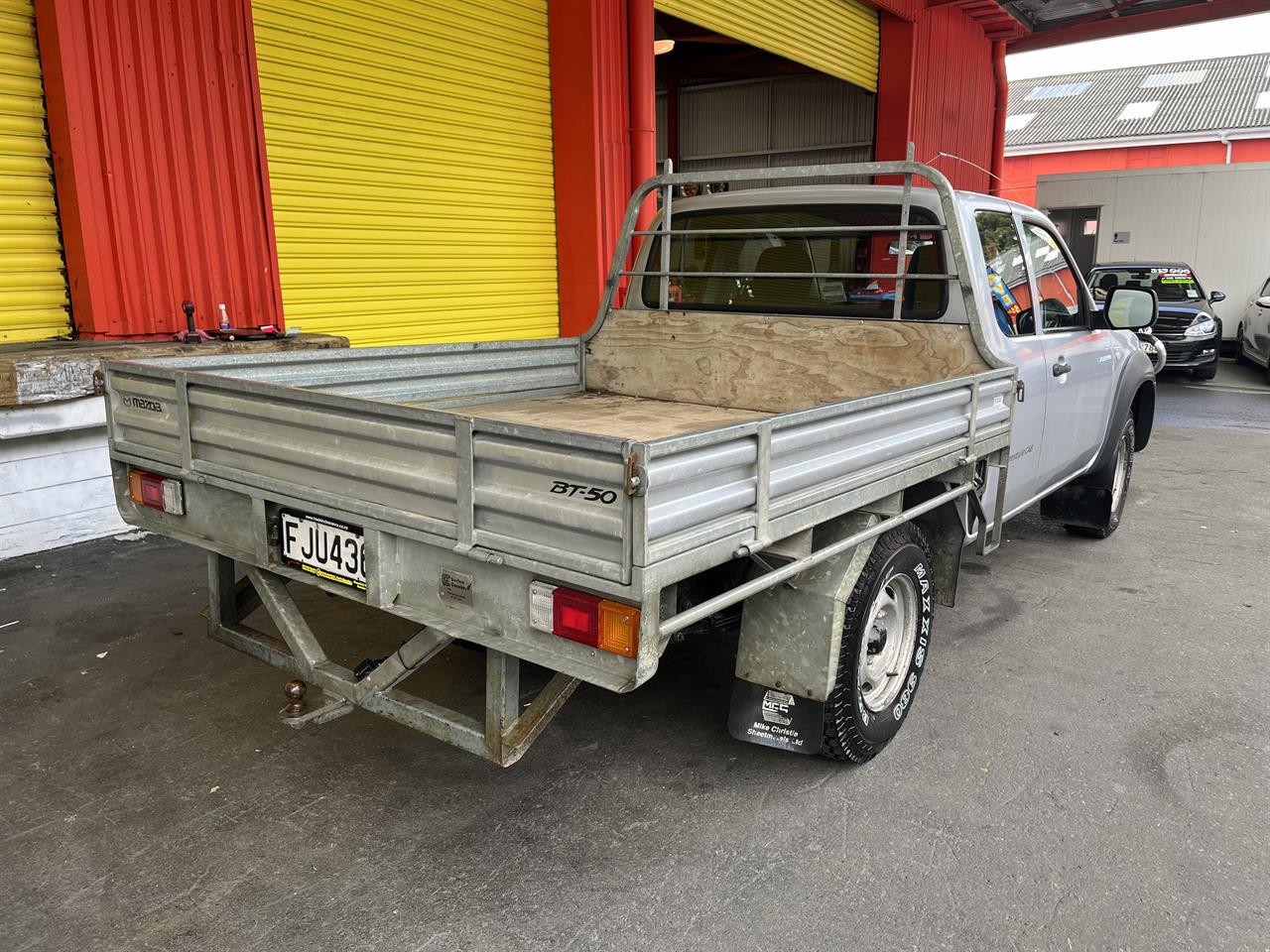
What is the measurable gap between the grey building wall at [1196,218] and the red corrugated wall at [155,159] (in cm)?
1565

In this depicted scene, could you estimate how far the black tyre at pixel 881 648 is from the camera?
3.05 meters

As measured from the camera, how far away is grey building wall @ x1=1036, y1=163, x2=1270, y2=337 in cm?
1593

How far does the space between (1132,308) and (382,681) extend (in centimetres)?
449

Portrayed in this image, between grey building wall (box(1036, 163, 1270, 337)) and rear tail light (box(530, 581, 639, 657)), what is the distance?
17.7m

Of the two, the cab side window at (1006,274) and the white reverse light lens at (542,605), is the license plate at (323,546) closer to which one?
the white reverse light lens at (542,605)

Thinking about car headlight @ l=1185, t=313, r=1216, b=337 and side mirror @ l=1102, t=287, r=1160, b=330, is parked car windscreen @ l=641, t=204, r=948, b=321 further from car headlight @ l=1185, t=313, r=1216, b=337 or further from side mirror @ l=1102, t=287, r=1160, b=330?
car headlight @ l=1185, t=313, r=1216, b=337

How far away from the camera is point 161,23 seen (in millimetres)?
5598

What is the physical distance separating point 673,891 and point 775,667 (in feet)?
2.46

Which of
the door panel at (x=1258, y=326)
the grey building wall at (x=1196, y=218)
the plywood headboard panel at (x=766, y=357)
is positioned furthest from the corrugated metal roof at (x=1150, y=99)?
the plywood headboard panel at (x=766, y=357)

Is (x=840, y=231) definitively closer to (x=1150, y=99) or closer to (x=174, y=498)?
(x=174, y=498)

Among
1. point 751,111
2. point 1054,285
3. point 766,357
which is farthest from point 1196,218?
point 766,357

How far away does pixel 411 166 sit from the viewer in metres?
7.48

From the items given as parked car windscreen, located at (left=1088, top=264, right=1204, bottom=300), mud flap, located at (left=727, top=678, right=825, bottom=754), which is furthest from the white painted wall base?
parked car windscreen, located at (left=1088, top=264, right=1204, bottom=300)

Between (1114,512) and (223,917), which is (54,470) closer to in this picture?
(223,917)
